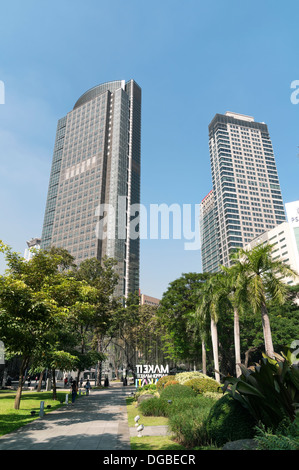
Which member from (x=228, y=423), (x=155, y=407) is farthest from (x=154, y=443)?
(x=155, y=407)

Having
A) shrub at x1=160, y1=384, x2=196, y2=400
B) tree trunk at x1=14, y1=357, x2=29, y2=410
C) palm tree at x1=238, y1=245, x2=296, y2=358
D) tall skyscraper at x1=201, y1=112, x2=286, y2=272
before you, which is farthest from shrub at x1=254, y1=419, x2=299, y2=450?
tall skyscraper at x1=201, y1=112, x2=286, y2=272

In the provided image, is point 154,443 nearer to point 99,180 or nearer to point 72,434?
point 72,434

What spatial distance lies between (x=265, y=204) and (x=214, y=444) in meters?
184

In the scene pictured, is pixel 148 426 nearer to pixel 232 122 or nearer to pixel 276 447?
pixel 276 447

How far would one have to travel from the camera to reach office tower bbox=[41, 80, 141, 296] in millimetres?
121938

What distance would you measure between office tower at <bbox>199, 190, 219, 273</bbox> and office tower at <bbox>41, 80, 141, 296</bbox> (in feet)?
211

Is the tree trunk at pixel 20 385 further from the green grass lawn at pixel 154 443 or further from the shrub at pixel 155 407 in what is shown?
the green grass lawn at pixel 154 443

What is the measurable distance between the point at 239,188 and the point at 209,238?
3518 centimetres

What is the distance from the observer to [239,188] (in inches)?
7062

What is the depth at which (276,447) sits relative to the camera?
19.6 feet

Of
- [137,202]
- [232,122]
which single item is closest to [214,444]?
[137,202]

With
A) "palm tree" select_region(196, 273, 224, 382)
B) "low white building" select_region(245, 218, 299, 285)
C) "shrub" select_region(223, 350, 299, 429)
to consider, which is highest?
"low white building" select_region(245, 218, 299, 285)

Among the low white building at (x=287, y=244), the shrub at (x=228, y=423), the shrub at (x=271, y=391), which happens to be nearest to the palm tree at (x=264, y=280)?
the shrub at (x=228, y=423)

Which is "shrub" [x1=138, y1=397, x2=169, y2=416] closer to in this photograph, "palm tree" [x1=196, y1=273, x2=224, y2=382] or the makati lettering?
"palm tree" [x1=196, y1=273, x2=224, y2=382]
